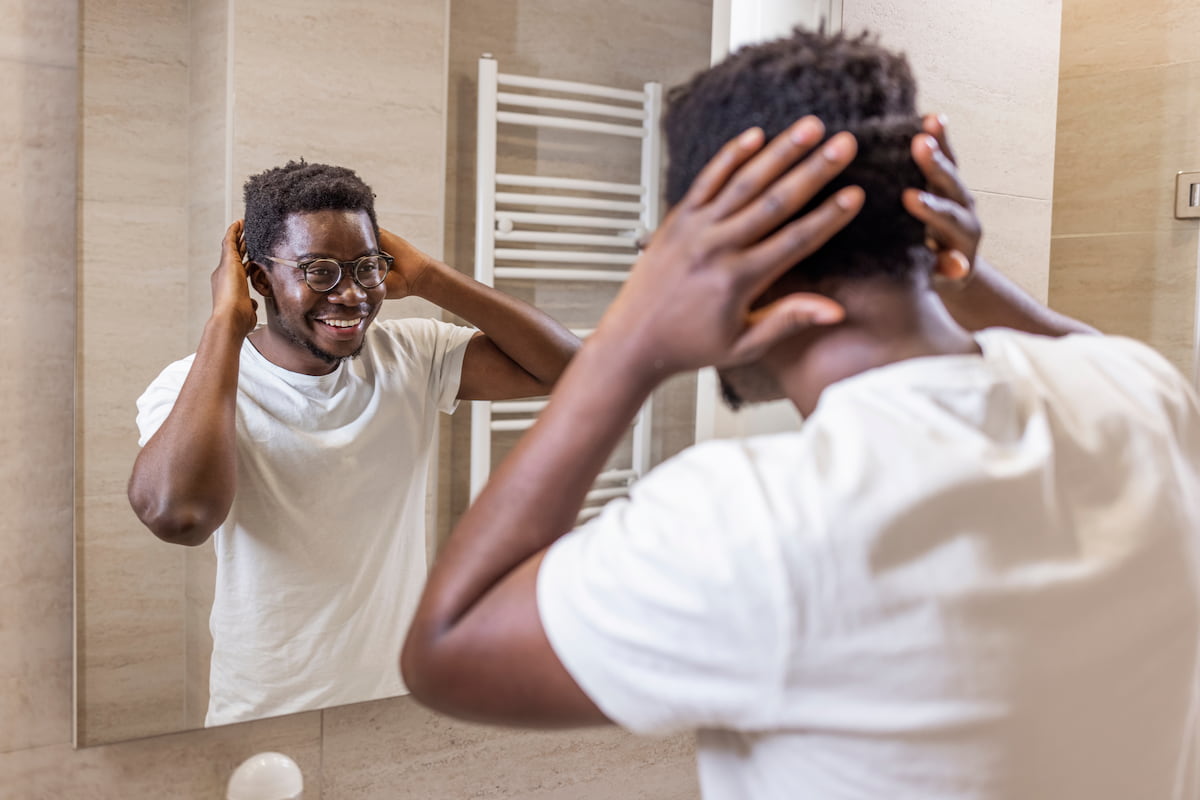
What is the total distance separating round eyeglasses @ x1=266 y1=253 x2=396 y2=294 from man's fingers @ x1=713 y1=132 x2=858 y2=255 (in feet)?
1.97

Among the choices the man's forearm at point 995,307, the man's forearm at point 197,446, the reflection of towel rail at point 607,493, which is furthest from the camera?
the reflection of towel rail at point 607,493

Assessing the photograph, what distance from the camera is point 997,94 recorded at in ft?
5.53

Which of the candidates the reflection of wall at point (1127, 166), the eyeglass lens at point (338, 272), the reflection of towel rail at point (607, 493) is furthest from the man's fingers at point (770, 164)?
the reflection of wall at point (1127, 166)

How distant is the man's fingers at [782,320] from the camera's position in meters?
0.59

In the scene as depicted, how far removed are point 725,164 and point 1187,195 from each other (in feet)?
5.55

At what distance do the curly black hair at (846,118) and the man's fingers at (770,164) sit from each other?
28mm

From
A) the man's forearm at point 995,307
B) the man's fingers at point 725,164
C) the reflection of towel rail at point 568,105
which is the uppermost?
the reflection of towel rail at point 568,105

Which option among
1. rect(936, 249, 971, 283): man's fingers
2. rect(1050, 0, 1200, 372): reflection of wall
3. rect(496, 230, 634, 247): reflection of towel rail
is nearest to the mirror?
rect(496, 230, 634, 247): reflection of towel rail

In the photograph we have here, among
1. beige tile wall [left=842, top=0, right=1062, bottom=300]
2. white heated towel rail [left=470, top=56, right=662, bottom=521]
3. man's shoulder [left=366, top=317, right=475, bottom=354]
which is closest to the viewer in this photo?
man's shoulder [left=366, top=317, right=475, bottom=354]

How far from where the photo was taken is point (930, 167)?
25.1 inches

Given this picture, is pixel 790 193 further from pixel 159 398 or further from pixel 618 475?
pixel 618 475

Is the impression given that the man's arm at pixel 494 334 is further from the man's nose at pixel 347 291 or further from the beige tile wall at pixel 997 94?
the beige tile wall at pixel 997 94

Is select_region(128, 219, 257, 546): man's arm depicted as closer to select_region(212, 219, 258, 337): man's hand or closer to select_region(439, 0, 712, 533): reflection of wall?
select_region(212, 219, 258, 337): man's hand

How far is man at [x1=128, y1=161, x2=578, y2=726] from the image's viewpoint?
1074 mm
